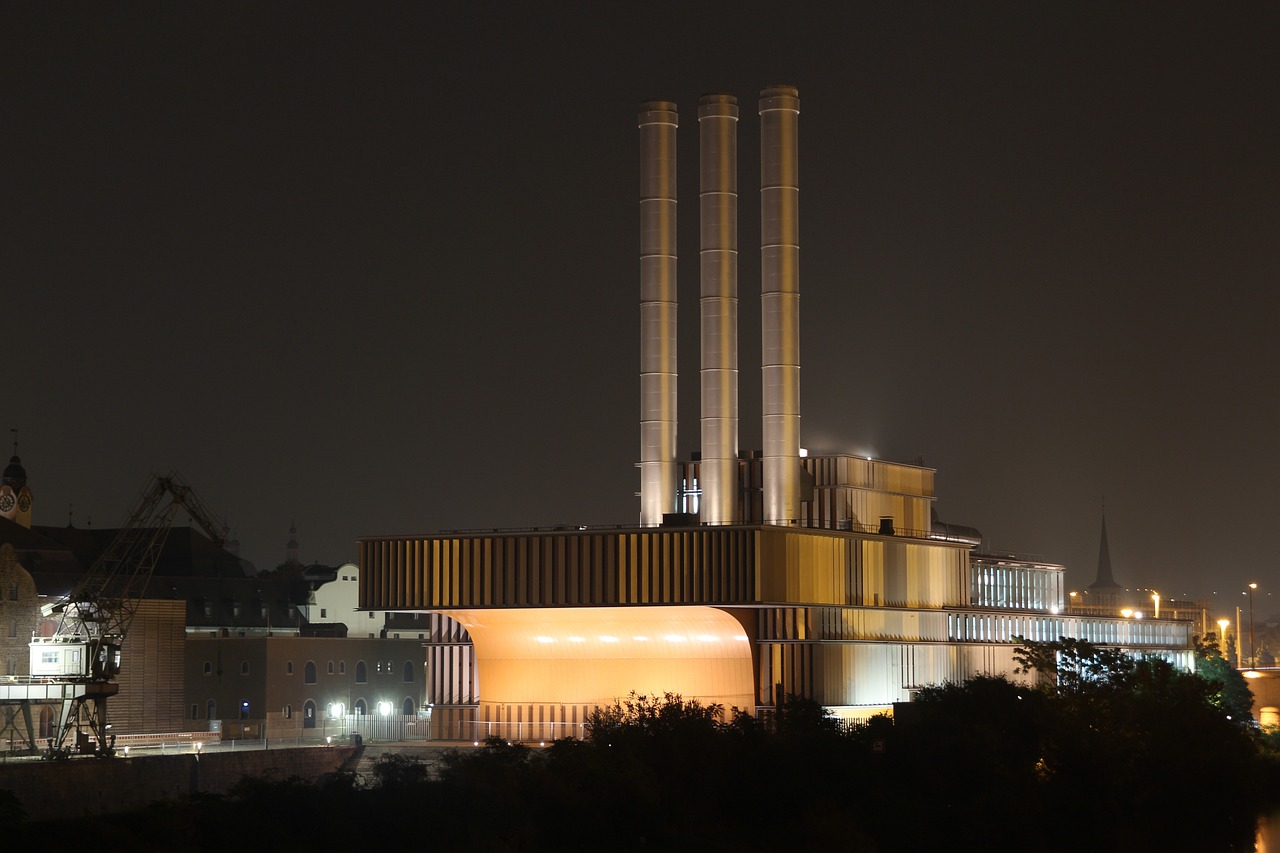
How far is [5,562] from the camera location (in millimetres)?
100812

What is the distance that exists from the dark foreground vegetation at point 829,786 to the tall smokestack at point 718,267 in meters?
16.2

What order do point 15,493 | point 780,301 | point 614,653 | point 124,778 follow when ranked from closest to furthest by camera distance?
point 124,778, point 614,653, point 780,301, point 15,493

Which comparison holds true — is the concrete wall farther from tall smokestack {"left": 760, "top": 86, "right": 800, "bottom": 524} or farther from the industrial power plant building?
tall smokestack {"left": 760, "top": 86, "right": 800, "bottom": 524}

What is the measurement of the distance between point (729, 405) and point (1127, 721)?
2426 cm

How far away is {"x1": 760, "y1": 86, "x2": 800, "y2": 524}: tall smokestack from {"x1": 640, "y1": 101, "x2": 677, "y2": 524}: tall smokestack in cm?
462

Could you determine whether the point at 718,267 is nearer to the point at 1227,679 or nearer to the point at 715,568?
the point at 715,568

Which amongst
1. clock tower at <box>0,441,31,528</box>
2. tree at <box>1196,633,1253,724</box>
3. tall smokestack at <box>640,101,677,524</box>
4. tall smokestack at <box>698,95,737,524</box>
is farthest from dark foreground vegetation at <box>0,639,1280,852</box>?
clock tower at <box>0,441,31,528</box>

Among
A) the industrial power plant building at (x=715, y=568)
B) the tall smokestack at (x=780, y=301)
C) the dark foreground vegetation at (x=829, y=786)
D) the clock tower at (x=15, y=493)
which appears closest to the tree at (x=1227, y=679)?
the dark foreground vegetation at (x=829, y=786)

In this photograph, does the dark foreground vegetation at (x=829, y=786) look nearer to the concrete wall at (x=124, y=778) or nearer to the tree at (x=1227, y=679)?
the concrete wall at (x=124, y=778)

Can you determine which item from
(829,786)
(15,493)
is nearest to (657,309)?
(829,786)

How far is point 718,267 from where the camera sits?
310 feet

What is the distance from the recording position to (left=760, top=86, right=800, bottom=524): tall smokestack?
92.0 metres

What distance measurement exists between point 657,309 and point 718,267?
3798mm

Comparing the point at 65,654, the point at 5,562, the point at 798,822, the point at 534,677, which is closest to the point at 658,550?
the point at 534,677
